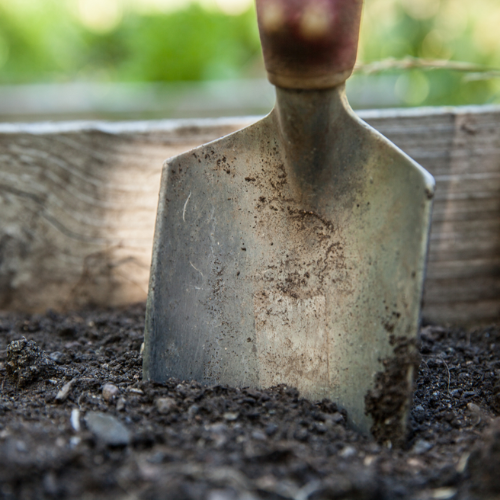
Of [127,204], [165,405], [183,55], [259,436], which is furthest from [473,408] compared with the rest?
[183,55]

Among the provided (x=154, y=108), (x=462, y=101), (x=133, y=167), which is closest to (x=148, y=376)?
(x=133, y=167)

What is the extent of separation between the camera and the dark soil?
66 centimetres

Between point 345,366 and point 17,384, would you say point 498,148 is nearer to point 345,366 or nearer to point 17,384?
point 345,366

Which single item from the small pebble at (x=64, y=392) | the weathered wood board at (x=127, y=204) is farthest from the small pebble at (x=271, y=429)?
the weathered wood board at (x=127, y=204)

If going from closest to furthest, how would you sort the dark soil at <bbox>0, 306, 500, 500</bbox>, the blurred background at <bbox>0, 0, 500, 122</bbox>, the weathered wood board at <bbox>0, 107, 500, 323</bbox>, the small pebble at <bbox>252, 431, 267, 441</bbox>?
the dark soil at <bbox>0, 306, 500, 500</bbox> → the small pebble at <bbox>252, 431, 267, 441</bbox> → the weathered wood board at <bbox>0, 107, 500, 323</bbox> → the blurred background at <bbox>0, 0, 500, 122</bbox>

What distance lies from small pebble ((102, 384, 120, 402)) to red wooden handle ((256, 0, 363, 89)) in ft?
1.86

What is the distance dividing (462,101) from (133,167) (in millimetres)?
2159

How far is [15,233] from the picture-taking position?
4.46 feet

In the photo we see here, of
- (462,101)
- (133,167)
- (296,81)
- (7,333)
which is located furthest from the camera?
(462,101)

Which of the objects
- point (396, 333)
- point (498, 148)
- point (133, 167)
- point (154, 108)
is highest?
point (154, 108)

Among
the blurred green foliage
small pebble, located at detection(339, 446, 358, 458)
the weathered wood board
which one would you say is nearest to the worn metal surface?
small pebble, located at detection(339, 446, 358, 458)

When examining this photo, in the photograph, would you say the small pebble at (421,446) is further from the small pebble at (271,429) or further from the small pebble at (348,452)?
the small pebble at (271,429)

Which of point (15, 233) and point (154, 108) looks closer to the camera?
point (15, 233)

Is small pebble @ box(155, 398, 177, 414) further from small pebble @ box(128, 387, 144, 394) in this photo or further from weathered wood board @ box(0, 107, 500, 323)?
weathered wood board @ box(0, 107, 500, 323)
